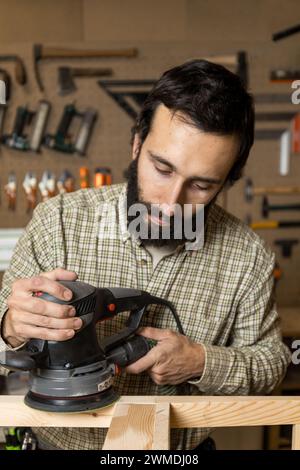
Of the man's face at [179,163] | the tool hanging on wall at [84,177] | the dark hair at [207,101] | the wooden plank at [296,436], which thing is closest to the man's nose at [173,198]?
the man's face at [179,163]

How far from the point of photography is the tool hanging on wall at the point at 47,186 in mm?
3148

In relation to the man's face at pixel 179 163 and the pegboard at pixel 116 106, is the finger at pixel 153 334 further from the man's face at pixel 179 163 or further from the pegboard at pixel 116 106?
the pegboard at pixel 116 106

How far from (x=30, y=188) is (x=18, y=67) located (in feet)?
2.12

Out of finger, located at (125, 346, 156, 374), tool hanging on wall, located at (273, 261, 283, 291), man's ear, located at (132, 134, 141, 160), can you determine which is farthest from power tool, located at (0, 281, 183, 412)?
tool hanging on wall, located at (273, 261, 283, 291)

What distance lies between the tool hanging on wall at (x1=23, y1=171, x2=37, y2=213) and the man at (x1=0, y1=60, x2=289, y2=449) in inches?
63.2

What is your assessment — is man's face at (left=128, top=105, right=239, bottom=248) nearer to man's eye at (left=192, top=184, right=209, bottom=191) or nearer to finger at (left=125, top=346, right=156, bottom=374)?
man's eye at (left=192, top=184, right=209, bottom=191)

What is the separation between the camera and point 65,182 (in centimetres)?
317

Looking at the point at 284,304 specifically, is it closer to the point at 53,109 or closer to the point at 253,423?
the point at 53,109

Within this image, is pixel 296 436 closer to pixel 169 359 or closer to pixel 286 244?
pixel 169 359

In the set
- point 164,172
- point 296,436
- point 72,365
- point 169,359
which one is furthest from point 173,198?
point 296,436

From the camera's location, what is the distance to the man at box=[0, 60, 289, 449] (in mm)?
1361

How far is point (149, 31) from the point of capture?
10.5ft

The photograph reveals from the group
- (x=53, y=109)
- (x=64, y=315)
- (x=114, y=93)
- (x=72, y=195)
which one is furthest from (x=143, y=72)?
(x=64, y=315)

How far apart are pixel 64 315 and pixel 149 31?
98.1 inches
